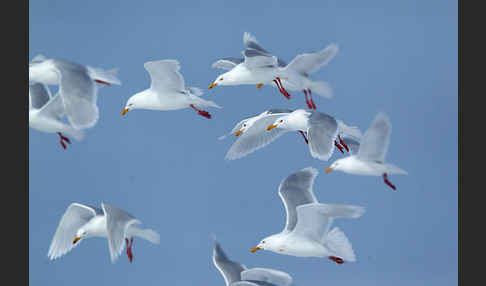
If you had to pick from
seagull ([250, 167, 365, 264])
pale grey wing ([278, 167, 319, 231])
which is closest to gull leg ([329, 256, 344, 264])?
seagull ([250, 167, 365, 264])

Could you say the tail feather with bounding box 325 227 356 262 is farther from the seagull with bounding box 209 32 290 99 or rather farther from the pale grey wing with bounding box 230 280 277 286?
the seagull with bounding box 209 32 290 99

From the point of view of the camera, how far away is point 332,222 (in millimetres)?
6578

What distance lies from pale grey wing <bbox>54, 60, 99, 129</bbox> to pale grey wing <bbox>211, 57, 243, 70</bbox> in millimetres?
1542

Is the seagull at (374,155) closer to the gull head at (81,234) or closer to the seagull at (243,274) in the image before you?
the seagull at (243,274)

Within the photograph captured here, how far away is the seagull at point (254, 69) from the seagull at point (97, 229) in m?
1.58

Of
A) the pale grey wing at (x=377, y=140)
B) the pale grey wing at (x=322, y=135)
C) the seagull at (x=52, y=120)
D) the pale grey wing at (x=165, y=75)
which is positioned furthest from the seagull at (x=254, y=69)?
the seagull at (x=52, y=120)

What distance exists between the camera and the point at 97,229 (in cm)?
716

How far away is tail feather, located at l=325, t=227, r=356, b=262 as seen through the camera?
6.66 m

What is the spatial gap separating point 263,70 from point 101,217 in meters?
1.87

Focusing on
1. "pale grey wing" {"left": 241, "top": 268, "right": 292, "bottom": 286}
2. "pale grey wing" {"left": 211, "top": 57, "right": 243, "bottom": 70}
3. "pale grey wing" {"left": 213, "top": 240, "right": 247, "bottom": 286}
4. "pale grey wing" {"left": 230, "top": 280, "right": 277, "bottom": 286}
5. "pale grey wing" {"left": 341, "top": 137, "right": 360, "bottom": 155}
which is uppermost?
"pale grey wing" {"left": 211, "top": 57, "right": 243, "bottom": 70}

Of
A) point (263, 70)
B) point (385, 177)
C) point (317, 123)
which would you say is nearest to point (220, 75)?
point (263, 70)

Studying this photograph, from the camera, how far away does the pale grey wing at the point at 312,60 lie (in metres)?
6.92

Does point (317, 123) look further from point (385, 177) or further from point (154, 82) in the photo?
point (154, 82)

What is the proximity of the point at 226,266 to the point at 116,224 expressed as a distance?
1080 millimetres
